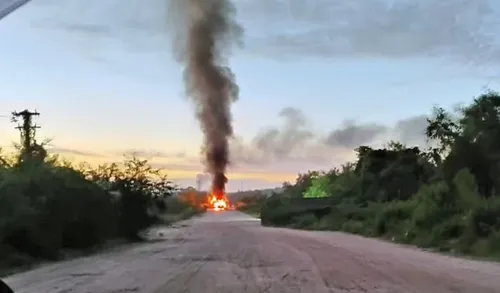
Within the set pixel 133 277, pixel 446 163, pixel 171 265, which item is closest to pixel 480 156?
pixel 446 163

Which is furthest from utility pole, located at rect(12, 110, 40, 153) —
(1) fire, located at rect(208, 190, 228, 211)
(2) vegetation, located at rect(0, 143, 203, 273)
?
(1) fire, located at rect(208, 190, 228, 211)

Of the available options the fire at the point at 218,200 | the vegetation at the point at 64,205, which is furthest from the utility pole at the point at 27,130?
the fire at the point at 218,200

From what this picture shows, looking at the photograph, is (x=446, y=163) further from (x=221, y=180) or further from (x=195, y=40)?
(x=221, y=180)

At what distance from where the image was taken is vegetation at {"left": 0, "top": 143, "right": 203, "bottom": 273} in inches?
1051

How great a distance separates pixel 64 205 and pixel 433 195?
19289 mm

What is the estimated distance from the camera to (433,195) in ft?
137

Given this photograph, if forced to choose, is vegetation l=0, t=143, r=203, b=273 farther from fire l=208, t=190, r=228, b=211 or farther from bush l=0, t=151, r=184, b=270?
fire l=208, t=190, r=228, b=211

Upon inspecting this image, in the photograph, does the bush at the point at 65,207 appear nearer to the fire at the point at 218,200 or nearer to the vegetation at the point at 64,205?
the vegetation at the point at 64,205

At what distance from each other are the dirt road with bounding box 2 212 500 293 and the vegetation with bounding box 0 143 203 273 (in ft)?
5.51

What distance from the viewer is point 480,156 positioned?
43.9m

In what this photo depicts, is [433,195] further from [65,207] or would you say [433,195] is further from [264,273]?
[264,273]

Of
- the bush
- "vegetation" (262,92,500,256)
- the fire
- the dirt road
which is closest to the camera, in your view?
the dirt road

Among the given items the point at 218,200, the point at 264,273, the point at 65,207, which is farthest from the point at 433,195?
the point at 218,200

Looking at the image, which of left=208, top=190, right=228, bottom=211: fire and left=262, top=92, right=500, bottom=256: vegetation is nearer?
left=262, top=92, right=500, bottom=256: vegetation
